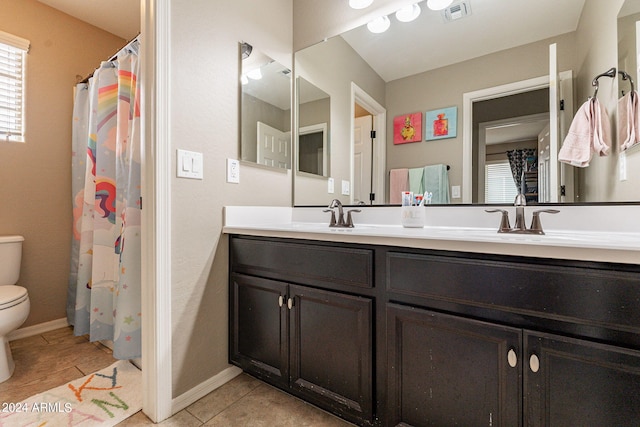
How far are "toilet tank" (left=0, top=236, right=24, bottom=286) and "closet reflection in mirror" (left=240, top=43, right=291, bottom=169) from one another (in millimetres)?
A: 1681

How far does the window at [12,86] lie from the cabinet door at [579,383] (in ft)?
10.2

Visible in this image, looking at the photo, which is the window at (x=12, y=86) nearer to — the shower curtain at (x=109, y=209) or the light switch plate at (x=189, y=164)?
the shower curtain at (x=109, y=209)

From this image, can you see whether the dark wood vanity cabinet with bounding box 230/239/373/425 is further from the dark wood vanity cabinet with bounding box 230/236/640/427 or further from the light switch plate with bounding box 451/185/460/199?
the light switch plate with bounding box 451/185/460/199

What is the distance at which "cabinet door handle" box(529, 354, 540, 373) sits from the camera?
800 mm

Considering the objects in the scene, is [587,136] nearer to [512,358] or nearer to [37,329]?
[512,358]

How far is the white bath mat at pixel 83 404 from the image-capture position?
1254 mm

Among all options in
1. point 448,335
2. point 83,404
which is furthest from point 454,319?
point 83,404

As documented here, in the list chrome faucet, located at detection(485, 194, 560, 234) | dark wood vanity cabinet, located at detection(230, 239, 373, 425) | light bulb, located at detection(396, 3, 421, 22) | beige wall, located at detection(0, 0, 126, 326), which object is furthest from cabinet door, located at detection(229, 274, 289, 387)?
beige wall, located at detection(0, 0, 126, 326)

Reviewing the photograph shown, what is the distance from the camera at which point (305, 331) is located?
126cm

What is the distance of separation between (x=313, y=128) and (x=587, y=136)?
139 centimetres

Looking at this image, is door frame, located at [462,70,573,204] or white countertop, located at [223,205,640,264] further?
door frame, located at [462,70,573,204]

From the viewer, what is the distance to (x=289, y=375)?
1.31 m

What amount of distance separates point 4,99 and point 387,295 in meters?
2.82

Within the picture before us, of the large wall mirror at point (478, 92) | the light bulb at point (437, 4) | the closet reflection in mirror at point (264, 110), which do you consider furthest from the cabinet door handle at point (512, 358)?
the light bulb at point (437, 4)
